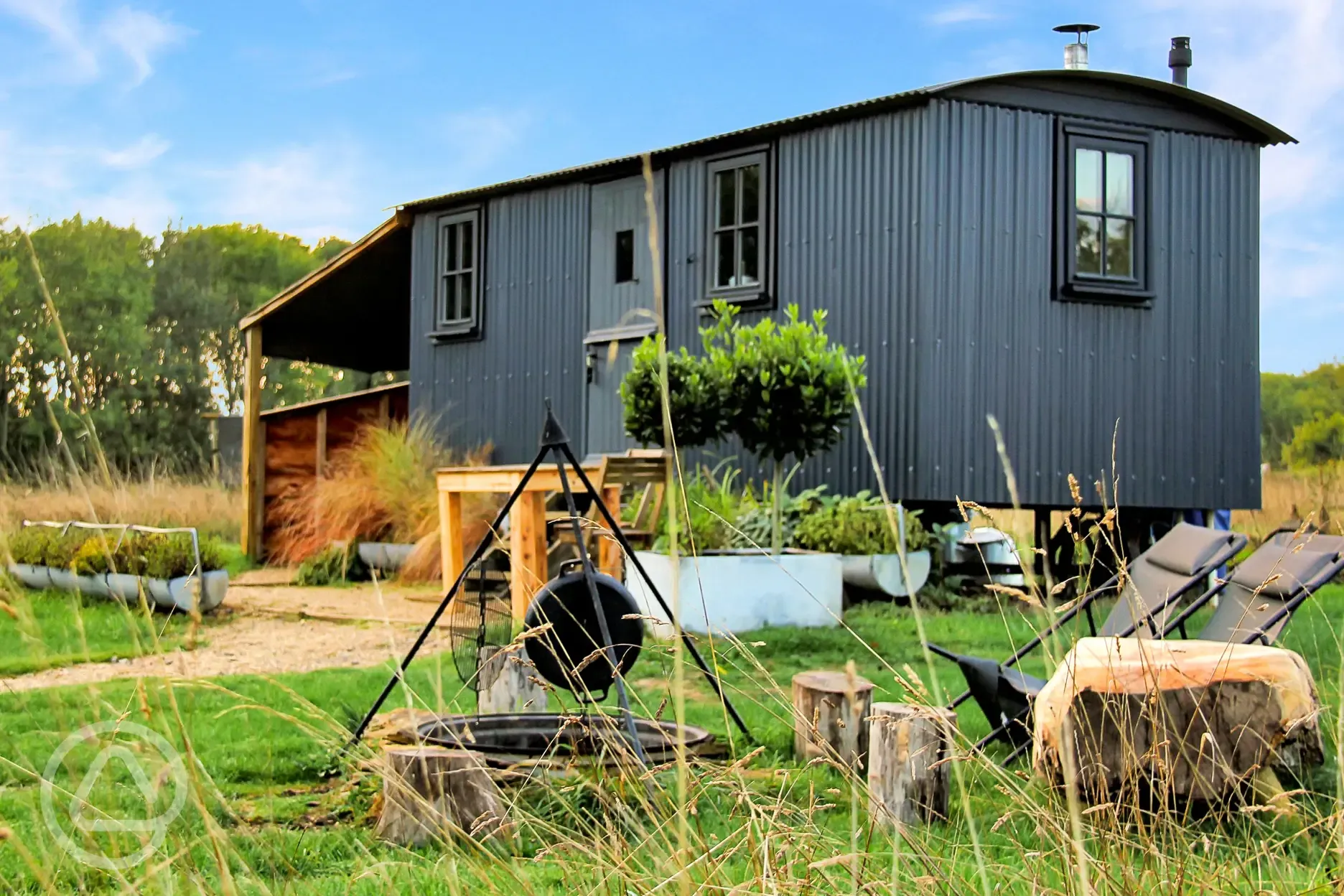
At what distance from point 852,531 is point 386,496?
5.56 metres

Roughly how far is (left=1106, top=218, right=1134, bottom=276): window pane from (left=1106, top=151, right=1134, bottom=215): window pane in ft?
0.35

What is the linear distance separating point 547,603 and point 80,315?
34.9 meters

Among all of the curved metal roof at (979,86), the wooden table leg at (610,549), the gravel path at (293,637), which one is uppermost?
the curved metal roof at (979,86)

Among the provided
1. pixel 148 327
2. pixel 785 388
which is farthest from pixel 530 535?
pixel 148 327

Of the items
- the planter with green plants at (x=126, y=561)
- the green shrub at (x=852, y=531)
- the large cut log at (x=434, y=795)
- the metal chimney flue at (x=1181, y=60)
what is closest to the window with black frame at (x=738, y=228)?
the green shrub at (x=852, y=531)

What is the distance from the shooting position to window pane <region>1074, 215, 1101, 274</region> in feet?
36.9

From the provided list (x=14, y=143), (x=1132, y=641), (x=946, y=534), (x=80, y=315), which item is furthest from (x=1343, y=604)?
(x=80, y=315)

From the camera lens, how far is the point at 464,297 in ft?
50.2

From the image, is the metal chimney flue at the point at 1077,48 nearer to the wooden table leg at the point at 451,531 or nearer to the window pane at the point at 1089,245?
the window pane at the point at 1089,245

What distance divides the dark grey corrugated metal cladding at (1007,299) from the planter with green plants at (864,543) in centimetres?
81

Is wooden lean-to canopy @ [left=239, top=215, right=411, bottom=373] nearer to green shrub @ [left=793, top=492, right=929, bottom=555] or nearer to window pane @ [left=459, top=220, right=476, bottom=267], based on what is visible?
window pane @ [left=459, top=220, right=476, bottom=267]

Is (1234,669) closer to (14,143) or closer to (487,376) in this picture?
(14,143)

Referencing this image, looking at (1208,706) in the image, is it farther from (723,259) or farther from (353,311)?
(353,311)

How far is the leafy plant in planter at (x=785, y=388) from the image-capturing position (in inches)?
363
